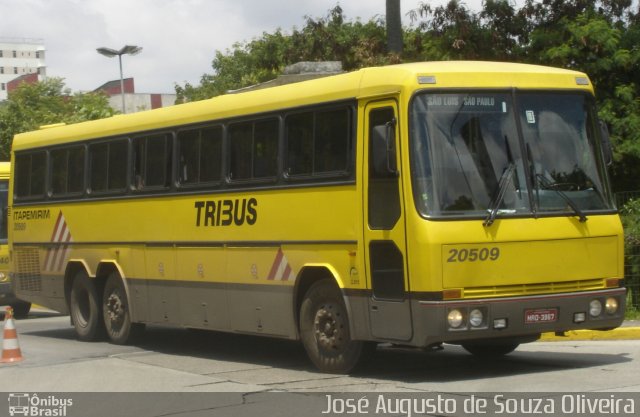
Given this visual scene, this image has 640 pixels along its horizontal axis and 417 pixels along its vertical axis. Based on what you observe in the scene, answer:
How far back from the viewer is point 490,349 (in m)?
14.4

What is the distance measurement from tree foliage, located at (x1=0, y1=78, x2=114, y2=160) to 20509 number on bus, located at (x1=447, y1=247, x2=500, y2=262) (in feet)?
114

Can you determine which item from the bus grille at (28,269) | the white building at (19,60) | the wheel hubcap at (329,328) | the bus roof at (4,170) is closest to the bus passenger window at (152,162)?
the bus grille at (28,269)

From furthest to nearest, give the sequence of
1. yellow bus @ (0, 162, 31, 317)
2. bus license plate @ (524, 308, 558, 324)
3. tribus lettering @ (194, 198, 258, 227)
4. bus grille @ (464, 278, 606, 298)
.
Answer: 1. yellow bus @ (0, 162, 31, 317)
2. tribus lettering @ (194, 198, 258, 227)
3. bus license plate @ (524, 308, 558, 324)
4. bus grille @ (464, 278, 606, 298)

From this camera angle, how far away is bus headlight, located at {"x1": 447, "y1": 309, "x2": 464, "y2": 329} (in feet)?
38.4

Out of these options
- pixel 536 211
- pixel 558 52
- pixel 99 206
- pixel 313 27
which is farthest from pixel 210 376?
pixel 313 27

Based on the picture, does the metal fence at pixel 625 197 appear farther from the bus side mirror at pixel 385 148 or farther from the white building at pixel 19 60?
the white building at pixel 19 60

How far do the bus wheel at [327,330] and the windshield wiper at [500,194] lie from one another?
188 cm

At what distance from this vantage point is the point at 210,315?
15484mm

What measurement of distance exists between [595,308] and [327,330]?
2769 mm

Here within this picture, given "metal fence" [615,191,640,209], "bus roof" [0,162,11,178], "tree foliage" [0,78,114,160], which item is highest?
"tree foliage" [0,78,114,160]

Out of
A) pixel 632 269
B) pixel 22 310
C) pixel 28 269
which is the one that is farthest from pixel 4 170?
pixel 632 269

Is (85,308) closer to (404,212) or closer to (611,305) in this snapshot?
(404,212)

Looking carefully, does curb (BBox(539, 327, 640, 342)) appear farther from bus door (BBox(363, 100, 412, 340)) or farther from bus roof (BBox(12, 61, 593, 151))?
bus door (BBox(363, 100, 412, 340))

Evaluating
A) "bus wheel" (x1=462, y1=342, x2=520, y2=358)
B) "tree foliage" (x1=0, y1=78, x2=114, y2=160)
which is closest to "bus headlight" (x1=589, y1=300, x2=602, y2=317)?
"bus wheel" (x1=462, y1=342, x2=520, y2=358)
